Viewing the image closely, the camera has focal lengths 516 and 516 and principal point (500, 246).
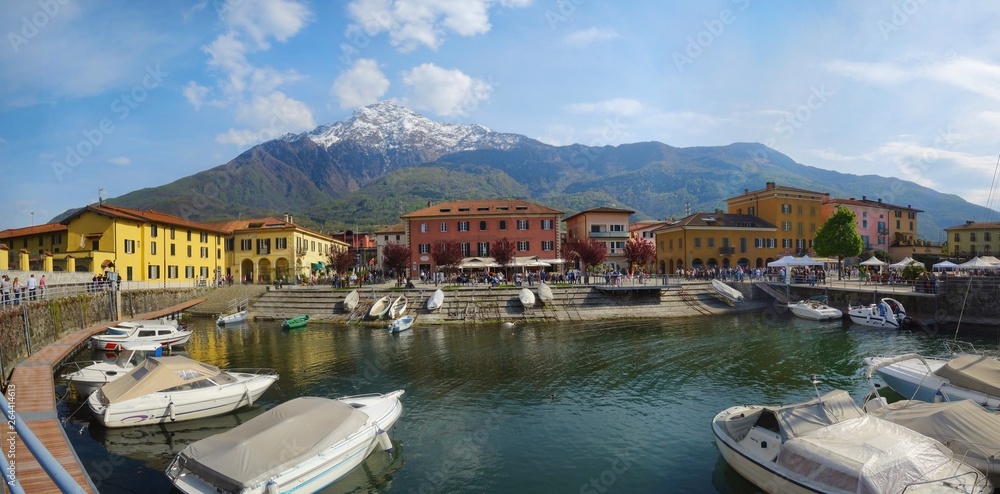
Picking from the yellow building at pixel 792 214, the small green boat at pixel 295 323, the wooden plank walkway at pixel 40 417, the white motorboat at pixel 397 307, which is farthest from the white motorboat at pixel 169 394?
Result: the yellow building at pixel 792 214

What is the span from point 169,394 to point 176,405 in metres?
0.45

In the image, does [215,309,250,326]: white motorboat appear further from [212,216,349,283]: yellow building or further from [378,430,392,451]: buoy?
[378,430,392,451]: buoy

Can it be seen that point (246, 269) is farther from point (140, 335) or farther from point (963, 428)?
point (963, 428)

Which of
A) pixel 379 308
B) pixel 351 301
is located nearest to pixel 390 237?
pixel 351 301

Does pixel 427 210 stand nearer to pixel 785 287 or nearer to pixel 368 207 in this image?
pixel 785 287

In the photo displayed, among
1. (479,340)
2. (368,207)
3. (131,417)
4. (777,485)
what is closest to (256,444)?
(131,417)

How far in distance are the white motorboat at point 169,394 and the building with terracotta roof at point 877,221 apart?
8077cm

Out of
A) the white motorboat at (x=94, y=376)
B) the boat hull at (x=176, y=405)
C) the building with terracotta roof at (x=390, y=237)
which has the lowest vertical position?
the boat hull at (x=176, y=405)

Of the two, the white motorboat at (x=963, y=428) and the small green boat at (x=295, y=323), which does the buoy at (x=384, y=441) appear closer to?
the white motorboat at (x=963, y=428)

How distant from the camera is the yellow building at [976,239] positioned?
76.1 m

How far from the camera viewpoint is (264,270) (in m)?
69.5

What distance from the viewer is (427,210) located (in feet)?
222

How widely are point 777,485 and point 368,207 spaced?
196446mm

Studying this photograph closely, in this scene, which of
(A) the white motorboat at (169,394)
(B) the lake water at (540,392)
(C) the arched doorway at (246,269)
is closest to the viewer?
(B) the lake water at (540,392)
